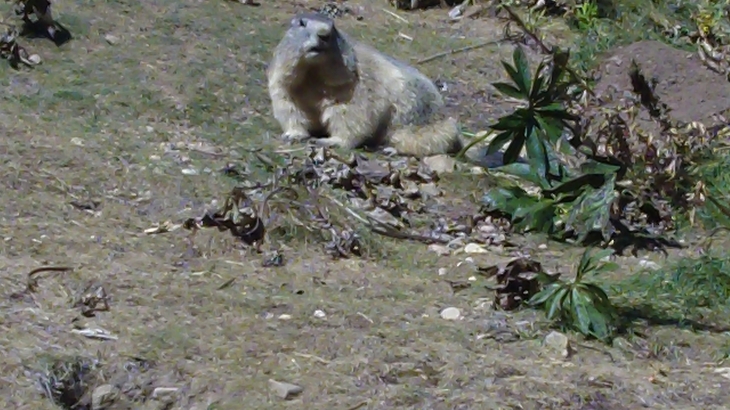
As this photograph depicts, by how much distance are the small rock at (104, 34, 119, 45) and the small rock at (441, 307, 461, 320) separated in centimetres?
431

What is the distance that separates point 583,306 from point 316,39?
126 inches

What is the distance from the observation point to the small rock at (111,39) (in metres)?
7.83

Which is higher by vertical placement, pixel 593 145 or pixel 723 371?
pixel 593 145

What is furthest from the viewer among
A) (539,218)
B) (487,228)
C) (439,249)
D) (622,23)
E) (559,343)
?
(622,23)

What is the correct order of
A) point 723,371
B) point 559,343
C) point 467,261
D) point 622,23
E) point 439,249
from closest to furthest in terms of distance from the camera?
1. point 723,371
2. point 559,343
3. point 467,261
4. point 439,249
5. point 622,23

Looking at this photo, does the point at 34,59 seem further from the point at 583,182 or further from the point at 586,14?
the point at 586,14

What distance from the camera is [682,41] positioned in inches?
361

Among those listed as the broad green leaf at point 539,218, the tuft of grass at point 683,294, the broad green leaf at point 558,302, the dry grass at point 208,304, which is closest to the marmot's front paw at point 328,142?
the dry grass at point 208,304

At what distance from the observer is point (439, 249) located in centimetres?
534

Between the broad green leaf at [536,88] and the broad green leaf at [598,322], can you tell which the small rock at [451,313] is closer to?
the broad green leaf at [598,322]

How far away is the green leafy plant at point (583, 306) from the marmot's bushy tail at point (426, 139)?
293 centimetres

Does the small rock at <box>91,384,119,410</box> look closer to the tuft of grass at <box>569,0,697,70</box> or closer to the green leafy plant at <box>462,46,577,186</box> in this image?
the green leafy plant at <box>462,46,577,186</box>

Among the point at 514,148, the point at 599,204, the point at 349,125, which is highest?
the point at 514,148

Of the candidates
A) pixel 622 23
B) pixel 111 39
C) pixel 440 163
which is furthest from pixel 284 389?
pixel 622 23
